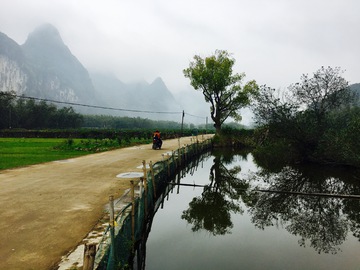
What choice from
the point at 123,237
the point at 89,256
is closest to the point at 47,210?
the point at 123,237

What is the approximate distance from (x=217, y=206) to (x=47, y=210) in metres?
7.68

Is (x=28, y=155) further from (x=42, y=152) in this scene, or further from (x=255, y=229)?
(x=255, y=229)

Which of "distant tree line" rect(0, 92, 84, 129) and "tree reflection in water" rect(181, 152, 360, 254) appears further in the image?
"distant tree line" rect(0, 92, 84, 129)

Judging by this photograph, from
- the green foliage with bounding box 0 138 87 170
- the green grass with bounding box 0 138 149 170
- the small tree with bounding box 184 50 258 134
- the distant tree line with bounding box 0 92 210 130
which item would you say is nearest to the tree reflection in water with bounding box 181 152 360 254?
the green foliage with bounding box 0 138 87 170

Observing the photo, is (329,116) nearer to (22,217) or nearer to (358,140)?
(358,140)

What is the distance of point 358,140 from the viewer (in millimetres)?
17875

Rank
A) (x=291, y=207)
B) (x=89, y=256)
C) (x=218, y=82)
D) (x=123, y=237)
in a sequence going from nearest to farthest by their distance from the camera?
(x=89, y=256), (x=123, y=237), (x=291, y=207), (x=218, y=82)

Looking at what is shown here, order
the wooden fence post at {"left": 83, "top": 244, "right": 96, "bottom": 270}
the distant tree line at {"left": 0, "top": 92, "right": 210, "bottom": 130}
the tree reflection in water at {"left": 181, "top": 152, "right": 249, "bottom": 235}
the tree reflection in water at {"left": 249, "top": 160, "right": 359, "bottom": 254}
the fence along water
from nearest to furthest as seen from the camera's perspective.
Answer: the wooden fence post at {"left": 83, "top": 244, "right": 96, "bottom": 270} → the fence along water → the tree reflection in water at {"left": 249, "top": 160, "right": 359, "bottom": 254} → the tree reflection in water at {"left": 181, "top": 152, "right": 249, "bottom": 235} → the distant tree line at {"left": 0, "top": 92, "right": 210, "bottom": 130}

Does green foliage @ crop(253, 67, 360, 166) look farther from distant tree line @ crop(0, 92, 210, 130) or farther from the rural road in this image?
distant tree line @ crop(0, 92, 210, 130)

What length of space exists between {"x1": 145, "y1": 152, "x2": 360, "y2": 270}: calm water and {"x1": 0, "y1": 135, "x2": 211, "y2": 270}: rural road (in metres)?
2.23

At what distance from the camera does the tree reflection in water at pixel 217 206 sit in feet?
35.1

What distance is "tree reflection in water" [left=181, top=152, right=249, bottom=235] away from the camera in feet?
35.1

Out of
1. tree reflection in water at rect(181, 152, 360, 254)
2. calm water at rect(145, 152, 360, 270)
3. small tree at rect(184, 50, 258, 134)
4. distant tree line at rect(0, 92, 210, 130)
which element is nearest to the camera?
calm water at rect(145, 152, 360, 270)

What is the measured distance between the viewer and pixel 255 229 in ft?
34.1
